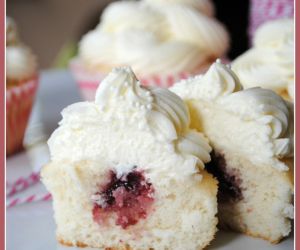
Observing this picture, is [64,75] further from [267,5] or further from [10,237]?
[10,237]

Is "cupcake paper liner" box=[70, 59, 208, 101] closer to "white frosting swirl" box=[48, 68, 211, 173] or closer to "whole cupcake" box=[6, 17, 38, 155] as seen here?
"whole cupcake" box=[6, 17, 38, 155]

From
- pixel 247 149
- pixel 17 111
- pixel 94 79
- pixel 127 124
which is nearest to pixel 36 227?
pixel 127 124

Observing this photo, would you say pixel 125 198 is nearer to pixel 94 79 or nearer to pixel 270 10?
pixel 94 79

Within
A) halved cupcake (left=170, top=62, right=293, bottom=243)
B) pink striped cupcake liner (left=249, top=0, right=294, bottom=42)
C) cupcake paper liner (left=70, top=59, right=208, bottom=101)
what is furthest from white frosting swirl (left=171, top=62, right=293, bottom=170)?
pink striped cupcake liner (left=249, top=0, right=294, bottom=42)

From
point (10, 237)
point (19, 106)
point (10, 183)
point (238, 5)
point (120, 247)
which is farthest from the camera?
point (238, 5)

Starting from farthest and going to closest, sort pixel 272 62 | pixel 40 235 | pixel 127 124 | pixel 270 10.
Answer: pixel 270 10, pixel 272 62, pixel 40 235, pixel 127 124

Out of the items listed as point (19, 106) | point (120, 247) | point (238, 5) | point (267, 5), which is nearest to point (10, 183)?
point (19, 106)
